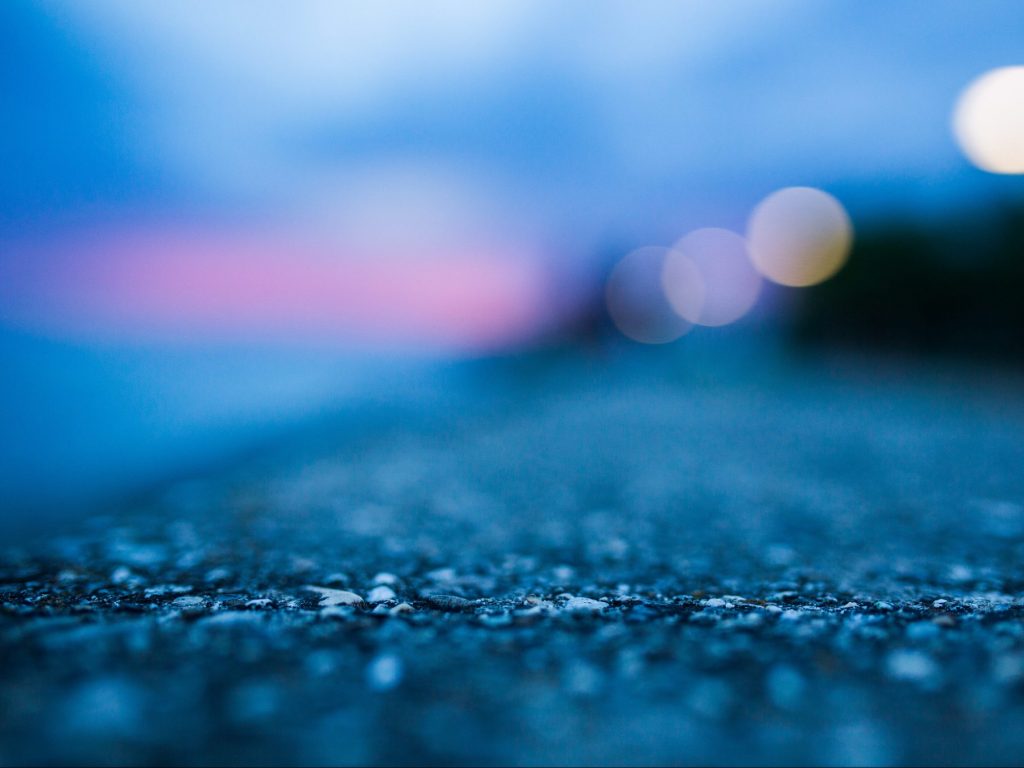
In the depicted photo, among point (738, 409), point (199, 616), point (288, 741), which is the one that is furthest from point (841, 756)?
point (738, 409)

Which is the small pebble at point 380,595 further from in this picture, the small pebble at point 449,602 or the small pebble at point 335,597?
the small pebble at point 449,602

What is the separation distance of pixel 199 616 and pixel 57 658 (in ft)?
1.98

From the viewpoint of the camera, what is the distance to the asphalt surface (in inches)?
75.2

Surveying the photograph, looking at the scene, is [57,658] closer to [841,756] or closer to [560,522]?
[841,756]

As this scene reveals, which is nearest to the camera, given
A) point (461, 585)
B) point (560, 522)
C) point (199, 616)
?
point (199, 616)

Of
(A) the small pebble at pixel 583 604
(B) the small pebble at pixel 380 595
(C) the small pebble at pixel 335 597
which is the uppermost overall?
(C) the small pebble at pixel 335 597

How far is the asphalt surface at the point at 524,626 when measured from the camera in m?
1.91

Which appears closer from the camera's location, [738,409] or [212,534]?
[212,534]

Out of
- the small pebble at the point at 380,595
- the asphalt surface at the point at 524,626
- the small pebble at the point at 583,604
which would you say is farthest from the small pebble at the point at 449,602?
the small pebble at the point at 583,604

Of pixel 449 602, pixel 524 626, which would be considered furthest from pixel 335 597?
pixel 524 626

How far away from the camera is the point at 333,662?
2.35m

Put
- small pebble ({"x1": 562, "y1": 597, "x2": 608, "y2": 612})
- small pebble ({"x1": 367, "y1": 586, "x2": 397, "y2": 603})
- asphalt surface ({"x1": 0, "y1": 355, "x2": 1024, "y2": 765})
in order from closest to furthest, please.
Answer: asphalt surface ({"x1": 0, "y1": 355, "x2": 1024, "y2": 765}) < small pebble ({"x1": 562, "y1": 597, "x2": 608, "y2": 612}) < small pebble ({"x1": 367, "y1": 586, "x2": 397, "y2": 603})

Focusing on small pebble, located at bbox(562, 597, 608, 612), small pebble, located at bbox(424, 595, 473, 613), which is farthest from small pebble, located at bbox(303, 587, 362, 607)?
small pebble, located at bbox(562, 597, 608, 612)

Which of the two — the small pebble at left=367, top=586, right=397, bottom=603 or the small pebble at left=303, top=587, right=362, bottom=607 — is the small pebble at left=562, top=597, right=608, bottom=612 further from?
the small pebble at left=303, top=587, right=362, bottom=607
